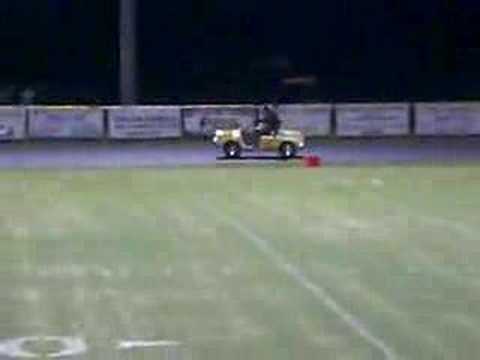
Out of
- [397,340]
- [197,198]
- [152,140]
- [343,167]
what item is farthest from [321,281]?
[152,140]

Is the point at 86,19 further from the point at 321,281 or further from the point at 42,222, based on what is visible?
the point at 321,281

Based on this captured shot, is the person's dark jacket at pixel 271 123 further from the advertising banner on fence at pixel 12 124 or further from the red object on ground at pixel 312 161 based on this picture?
the advertising banner on fence at pixel 12 124

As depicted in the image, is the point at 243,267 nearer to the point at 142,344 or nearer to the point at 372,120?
the point at 142,344

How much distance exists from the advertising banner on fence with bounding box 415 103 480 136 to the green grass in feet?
37.4

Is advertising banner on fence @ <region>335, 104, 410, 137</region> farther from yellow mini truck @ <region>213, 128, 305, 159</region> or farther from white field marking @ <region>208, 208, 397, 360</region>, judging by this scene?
white field marking @ <region>208, 208, 397, 360</region>

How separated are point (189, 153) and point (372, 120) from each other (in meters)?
5.61

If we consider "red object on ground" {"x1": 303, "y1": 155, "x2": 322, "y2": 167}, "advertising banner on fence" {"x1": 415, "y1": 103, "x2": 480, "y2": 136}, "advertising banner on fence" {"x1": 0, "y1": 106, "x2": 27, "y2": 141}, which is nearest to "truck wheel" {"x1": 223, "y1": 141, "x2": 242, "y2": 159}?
"red object on ground" {"x1": 303, "y1": 155, "x2": 322, "y2": 167}

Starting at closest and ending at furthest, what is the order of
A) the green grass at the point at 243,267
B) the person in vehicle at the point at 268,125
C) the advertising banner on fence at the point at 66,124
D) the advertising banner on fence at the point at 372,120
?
the green grass at the point at 243,267 < the person in vehicle at the point at 268,125 < the advertising banner on fence at the point at 66,124 < the advertising banner on fence at the point at 372,120

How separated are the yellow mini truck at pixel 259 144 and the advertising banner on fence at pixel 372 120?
401 centimetres

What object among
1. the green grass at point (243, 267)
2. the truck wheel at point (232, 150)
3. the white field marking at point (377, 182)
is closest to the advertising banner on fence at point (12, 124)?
the truck wheel at point (232, 150)

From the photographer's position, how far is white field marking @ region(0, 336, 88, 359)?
11.1 metres

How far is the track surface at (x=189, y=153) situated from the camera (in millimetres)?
32219

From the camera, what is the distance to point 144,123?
123 feet

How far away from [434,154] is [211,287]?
20613 mm
